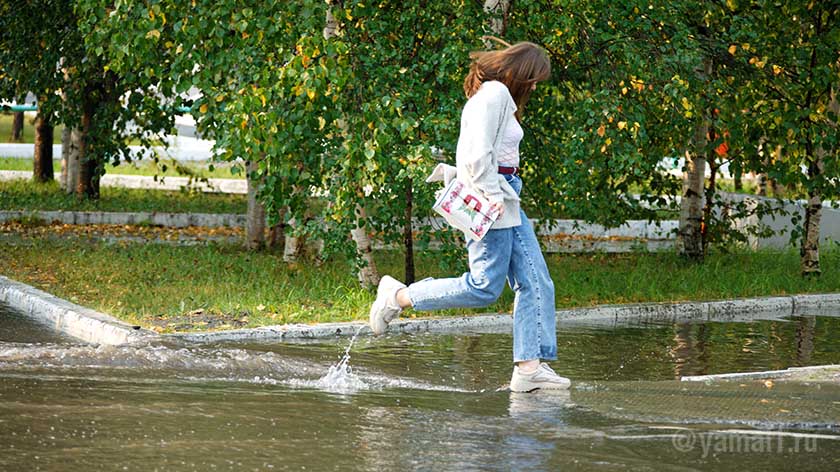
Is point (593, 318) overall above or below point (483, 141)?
below

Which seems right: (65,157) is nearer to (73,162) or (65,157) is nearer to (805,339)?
(73,162)

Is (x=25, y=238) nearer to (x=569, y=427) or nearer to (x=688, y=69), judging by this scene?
(x=688, y=69)

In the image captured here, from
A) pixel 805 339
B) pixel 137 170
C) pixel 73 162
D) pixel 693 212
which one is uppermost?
pixel 73 162

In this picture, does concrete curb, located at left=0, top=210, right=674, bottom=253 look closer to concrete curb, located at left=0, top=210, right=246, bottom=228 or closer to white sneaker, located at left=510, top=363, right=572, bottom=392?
concrete curb, located at left=0, top=210, right=246, bottom=228

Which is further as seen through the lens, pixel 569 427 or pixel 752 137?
pixel 752 137

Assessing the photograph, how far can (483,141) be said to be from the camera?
22.6 feet

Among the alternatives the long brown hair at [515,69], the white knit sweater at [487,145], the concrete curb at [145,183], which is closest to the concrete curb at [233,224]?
the concrete curb at [145,183]

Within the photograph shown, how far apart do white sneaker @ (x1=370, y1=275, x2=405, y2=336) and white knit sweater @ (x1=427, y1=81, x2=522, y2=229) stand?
33.4 inches

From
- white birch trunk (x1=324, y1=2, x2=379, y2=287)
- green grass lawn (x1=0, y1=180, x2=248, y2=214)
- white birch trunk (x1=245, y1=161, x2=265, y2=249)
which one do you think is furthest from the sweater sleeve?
green grass lawn (x1=0, y1=180, x2=248, y2=214)

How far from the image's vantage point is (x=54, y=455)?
17.9ft

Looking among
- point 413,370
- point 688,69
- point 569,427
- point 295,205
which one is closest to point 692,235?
point 688,69

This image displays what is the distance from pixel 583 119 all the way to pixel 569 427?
17.1 feet

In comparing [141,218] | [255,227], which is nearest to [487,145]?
[255,227]

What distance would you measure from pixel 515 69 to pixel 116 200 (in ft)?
54.0
